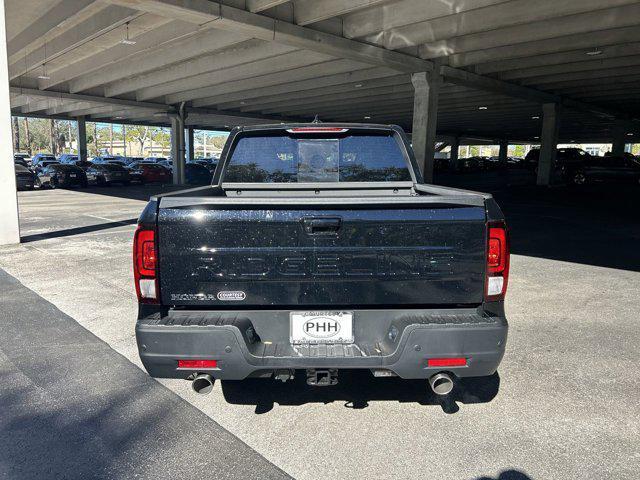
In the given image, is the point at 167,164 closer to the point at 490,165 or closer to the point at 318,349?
the point at 490,165

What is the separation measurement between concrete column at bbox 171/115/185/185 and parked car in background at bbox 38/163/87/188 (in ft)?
24.9

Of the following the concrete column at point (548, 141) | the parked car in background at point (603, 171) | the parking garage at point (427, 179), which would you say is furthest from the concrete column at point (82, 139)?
the parked car in background at point (603, 171)

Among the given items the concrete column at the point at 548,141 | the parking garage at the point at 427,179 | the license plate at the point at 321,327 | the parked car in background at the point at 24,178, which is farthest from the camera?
the concrete column at the point at 548,141

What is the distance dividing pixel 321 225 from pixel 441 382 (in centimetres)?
118

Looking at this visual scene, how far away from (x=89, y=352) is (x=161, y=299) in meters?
2.08

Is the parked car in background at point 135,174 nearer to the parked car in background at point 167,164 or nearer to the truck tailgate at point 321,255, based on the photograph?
the parked car in background at point 167,164

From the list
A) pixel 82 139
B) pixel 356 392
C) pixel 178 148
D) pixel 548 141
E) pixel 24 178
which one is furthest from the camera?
pixel 82 139

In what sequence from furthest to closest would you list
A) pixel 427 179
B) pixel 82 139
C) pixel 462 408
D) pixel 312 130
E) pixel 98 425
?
pixel 82 139 < pixel 427 179 < pixel 312 130 < pixel 462 408 < pixel 98 425

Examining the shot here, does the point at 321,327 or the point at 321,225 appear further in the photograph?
the point at 321,327

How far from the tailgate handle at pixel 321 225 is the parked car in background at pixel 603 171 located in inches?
1120

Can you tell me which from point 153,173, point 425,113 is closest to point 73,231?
point 425,113

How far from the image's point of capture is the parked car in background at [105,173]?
28.1 m

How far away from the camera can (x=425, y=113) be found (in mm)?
18047

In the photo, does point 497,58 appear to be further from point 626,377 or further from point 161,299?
point 161,299
